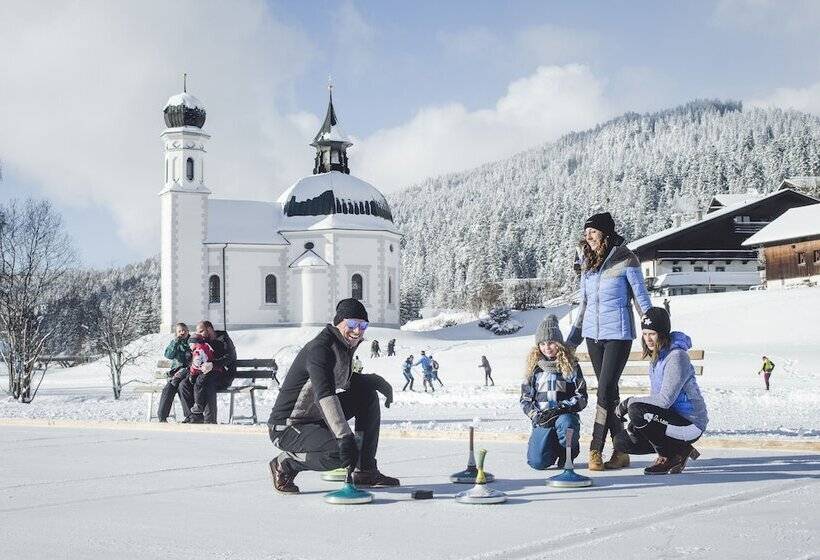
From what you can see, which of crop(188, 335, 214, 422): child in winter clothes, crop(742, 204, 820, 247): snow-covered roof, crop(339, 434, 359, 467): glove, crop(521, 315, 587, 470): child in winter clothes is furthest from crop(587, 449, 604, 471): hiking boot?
crop(742, 204, 820, 247): snow-covered roof

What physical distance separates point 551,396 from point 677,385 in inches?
35.6

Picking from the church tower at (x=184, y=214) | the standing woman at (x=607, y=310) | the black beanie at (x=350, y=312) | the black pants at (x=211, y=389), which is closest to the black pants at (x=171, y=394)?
the black pants at (x=211, y=389)

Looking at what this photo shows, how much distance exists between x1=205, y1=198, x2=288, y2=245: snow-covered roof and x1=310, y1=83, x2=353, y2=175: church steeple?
224 inches

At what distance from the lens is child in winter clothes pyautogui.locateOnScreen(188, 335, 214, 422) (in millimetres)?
12102

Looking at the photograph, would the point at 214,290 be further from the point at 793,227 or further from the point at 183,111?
the point at 793,227

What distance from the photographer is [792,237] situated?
59.1m

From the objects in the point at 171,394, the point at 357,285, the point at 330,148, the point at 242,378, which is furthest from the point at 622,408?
the point at 330,148

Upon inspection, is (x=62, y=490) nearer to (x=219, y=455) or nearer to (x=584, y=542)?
(x=219, y=455)

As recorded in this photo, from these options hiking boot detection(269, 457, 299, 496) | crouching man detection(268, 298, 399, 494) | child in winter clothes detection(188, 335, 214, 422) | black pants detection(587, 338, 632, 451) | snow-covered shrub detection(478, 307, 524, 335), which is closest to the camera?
crouching man detection(268, 298, 399, 494)

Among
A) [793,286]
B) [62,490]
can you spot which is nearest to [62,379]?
[793,286]

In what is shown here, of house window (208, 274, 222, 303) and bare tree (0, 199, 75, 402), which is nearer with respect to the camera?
bare tree (0, 199, 75, 402)

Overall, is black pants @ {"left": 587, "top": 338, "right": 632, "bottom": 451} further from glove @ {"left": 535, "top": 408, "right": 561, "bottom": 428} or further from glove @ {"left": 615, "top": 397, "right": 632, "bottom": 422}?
glove @ {"left": 535, "top": 408, "right": 561, "bottom": 428}

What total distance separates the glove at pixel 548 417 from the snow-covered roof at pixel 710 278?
2431 inches

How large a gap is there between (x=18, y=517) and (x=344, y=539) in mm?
1983
